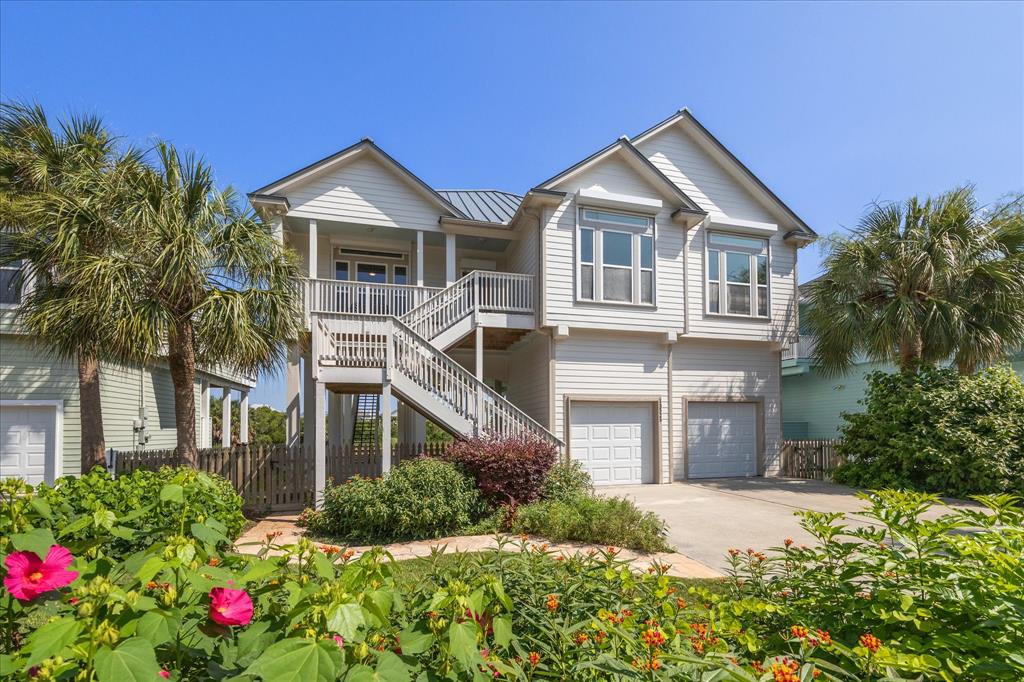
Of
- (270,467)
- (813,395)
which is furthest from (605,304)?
(813,395)

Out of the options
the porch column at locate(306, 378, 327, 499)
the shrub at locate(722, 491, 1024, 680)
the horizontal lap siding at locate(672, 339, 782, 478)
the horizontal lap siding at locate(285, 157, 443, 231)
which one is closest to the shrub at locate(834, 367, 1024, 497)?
the horizontal lap siding at locate(672, 339, 782, 478)

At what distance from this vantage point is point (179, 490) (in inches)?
91.4

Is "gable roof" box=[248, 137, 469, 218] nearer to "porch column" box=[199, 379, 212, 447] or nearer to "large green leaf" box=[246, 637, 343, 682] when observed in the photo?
"porch column" box=[199, 379, 212, 447]

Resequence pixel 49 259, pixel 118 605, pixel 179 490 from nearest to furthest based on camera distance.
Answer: pixel 118 605 < pixel 179 490 < pixel 49 259

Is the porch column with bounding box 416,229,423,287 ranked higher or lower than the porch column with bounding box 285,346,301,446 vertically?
higher

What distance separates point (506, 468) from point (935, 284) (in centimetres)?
1129

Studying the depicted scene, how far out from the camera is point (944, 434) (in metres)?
11.9

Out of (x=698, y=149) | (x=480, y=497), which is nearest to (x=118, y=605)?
(x=480, y=497)

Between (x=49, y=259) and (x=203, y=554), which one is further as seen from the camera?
(x=49, y=259)

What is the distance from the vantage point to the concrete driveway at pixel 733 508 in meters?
7.73

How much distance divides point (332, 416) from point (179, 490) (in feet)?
45.4

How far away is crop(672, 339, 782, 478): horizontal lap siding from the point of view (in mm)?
14883

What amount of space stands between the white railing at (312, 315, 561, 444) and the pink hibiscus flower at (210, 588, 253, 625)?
9194mm

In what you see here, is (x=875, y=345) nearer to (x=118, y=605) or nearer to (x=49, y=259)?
(x=118, y=605)
